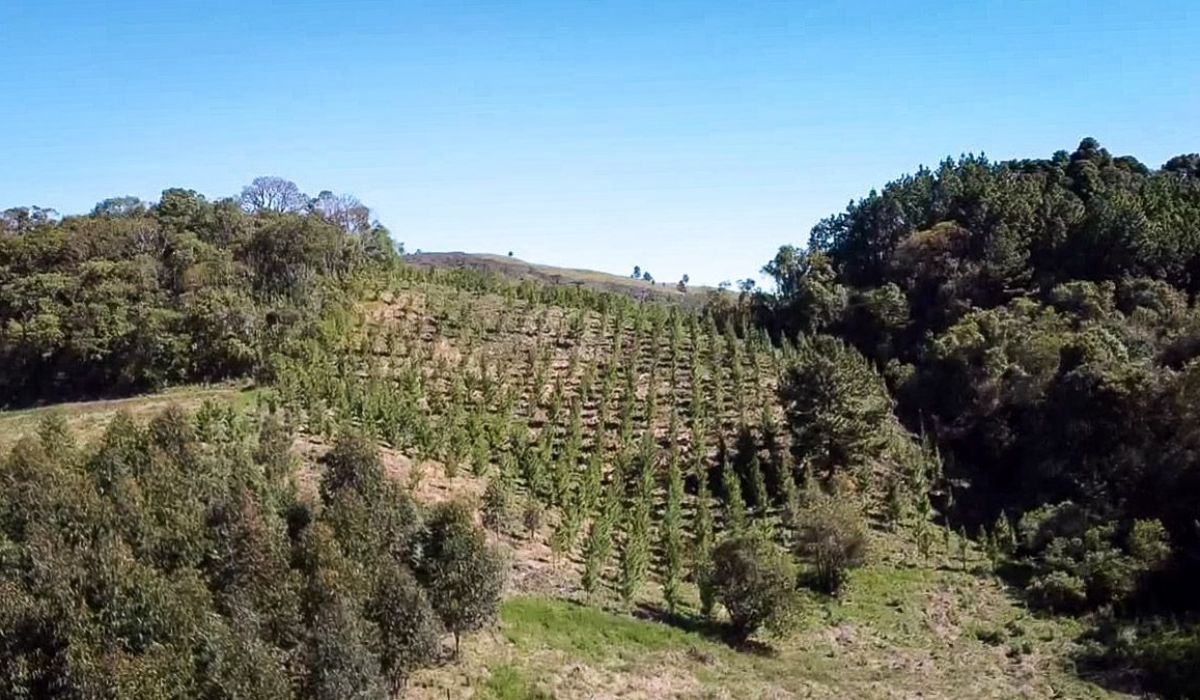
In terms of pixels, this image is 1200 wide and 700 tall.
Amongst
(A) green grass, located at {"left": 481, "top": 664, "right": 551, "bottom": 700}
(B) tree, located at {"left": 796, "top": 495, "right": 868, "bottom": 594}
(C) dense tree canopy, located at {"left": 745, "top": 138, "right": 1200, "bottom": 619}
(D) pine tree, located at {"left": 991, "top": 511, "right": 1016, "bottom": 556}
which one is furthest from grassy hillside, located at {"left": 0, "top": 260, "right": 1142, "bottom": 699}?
(C) dense tree canopy, located at {"left": 745, "top": 138, "right": 1200, "bottom": 619}

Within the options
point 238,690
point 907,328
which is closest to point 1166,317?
point 907,328

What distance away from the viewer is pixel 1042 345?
55094mm

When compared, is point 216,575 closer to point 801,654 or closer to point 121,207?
point 801,654

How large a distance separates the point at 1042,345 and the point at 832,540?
2493 centimetres

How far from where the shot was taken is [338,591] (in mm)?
22859

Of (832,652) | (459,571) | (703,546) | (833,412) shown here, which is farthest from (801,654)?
(833,412)

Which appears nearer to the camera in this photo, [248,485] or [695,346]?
[248,485]

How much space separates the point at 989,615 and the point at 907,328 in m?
38.1

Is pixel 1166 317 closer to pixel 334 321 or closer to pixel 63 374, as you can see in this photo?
pixel 334 321

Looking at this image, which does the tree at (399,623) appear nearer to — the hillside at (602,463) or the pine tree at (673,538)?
the hillside at (602,463)

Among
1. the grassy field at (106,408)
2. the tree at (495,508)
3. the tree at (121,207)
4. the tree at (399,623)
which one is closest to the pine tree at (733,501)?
the tree at (495,508)

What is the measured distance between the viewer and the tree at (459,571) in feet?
87.6

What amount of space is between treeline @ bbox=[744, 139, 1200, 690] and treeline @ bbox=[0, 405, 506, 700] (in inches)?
1030

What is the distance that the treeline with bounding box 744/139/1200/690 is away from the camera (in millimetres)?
42312
